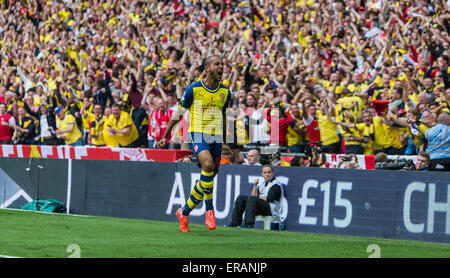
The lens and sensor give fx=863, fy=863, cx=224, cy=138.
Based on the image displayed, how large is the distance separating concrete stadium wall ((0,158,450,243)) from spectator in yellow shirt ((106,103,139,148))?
1.97 m

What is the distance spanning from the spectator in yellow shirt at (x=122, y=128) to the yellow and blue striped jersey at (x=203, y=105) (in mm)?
8210

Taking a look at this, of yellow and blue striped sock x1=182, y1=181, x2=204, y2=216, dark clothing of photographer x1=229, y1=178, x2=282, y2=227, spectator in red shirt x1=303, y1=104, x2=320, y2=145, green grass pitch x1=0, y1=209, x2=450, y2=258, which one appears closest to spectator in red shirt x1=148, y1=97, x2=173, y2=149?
spectator in red shirt x1=303, y1=104, x2=320, y2=145

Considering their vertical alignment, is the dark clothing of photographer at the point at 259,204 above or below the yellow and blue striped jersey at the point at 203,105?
below

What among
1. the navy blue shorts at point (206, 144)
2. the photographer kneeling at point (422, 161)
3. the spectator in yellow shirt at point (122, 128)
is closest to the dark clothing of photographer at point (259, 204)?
the photographer kneeling at point (422, 161)

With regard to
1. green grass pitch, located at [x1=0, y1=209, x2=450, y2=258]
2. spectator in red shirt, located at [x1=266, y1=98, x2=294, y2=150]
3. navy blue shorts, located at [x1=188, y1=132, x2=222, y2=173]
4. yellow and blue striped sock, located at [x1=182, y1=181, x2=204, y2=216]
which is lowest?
green grass pitch, located at [x1=0, y1=209, x2=450, y2=258]

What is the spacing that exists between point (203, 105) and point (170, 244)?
99.6 inches

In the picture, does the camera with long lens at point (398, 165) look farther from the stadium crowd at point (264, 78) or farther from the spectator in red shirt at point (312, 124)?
the spectator in red shirt at point (312, 124)

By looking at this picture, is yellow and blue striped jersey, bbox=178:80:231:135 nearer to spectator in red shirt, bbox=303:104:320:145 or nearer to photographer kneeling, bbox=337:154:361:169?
photographer kneeling, bbox=337:154:361:169

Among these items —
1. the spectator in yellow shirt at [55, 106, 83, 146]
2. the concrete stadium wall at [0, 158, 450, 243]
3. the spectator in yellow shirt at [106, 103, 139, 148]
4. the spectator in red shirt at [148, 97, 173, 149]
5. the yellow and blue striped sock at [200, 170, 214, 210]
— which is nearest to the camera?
the yellow and blue striped sock at [200, 170, 214, 210]

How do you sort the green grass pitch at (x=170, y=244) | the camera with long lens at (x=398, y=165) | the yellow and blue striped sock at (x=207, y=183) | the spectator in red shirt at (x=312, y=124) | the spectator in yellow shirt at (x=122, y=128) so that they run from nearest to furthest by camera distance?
the green grass pitch at (x=170, y=244)
the yellow and blue striped sock at (x=207, y=183)
the camera with long lens at (x=398, y=165)
the spectator in red shirt at (x=312, y=124)
the spectator in yellow shirt at (x=122, y=128)

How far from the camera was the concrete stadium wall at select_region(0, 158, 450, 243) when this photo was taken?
13.8 metres

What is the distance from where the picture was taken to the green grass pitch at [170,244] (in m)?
9.78

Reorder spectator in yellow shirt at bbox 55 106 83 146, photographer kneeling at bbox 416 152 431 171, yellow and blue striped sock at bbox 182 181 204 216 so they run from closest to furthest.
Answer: yellow and blue striped sock at bbox 182 181 204 216, photographer kneeling at bbox 416 152 431 171, spectator in yellow shirt at bbox 55 106 83 146

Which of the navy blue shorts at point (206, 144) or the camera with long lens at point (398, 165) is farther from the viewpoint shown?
the camera with long lens at point (398, 165)
